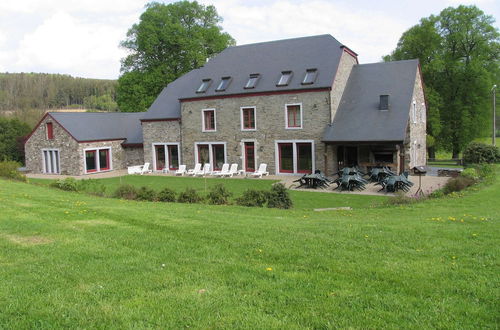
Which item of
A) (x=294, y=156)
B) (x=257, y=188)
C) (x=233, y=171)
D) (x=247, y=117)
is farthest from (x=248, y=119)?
(x=257, y=188)

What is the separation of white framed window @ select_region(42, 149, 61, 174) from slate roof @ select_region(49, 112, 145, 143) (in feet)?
7.48

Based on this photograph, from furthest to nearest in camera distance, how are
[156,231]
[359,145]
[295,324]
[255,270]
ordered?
[359,145], [156,231], [255,270], [295,324]

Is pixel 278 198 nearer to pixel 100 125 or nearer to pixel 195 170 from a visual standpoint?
pixel 195 170

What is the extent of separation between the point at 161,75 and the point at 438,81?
2478 cm

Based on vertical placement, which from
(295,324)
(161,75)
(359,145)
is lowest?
(295,324)

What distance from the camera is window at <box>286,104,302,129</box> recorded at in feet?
80.4

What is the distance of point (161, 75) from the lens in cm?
4097

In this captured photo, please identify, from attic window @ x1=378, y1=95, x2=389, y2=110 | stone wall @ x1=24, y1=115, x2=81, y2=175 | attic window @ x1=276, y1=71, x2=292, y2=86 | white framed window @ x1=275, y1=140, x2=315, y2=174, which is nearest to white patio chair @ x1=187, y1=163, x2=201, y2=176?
white framed window @ x1=275, y1=140, x2=315, y2=174

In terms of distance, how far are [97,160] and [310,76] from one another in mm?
16643

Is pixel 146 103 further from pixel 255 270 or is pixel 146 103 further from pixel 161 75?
pixel 255 270

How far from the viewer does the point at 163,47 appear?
41.3 meters

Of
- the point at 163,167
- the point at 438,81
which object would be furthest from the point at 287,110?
the point at 438,81

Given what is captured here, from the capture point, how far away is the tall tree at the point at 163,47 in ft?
131

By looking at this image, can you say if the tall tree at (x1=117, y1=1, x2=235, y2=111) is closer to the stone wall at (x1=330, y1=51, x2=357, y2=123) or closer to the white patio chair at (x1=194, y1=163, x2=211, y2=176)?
the white patio chair at (x1=194, y1=163, x2=211, y2=176)
